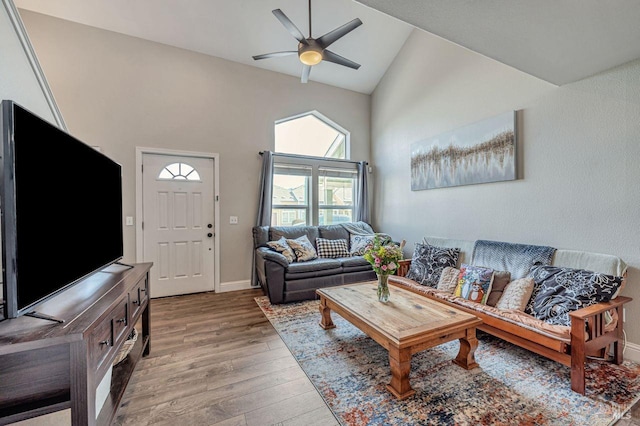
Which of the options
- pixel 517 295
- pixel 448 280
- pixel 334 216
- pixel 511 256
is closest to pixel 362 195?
pixel 334 216

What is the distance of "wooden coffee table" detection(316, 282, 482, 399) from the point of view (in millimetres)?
1663

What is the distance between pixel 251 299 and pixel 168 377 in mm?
1696

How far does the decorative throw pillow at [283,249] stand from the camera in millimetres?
3604

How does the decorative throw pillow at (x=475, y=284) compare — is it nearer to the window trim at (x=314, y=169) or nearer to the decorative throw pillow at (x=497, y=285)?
the decorative throw pillow at (x=497, y=285)

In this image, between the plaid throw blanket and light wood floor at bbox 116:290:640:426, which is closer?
light wood floor at bbox 116:290:640:426

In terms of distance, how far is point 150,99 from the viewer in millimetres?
3607

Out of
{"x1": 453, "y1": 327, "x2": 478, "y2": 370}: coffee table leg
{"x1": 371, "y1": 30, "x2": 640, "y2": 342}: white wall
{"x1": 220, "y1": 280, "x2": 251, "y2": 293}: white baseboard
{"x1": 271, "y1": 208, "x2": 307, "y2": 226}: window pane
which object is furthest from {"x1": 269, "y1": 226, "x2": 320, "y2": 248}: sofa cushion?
{"x1": 453, "y1": 327, "x2": 478, "y2": 370}: coffee table leg

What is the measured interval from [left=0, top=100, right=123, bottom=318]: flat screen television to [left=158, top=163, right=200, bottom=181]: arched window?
7.06ft

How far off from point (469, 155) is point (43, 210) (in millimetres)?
3829

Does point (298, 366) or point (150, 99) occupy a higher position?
point (150, 99)

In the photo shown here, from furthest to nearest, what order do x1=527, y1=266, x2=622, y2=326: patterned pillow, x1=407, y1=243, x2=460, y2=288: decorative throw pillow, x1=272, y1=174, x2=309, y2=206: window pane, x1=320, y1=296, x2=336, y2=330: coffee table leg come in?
x1=272, y1=174, x2=309, y2=206: window pane < x1=407, y1=243, x2=460, y2=288: decorative throw pillow < x1=320, y1=296, x2=336, y2=330: coffee table leg < x1=527, y1=266, x2=622, y2=326: patterned pillow

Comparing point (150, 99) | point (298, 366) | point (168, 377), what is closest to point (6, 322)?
point (168, 377)

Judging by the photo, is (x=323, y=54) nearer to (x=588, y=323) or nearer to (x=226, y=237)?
(x=226, y=237)

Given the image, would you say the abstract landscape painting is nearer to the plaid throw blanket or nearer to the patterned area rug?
the plaid throw blanket
